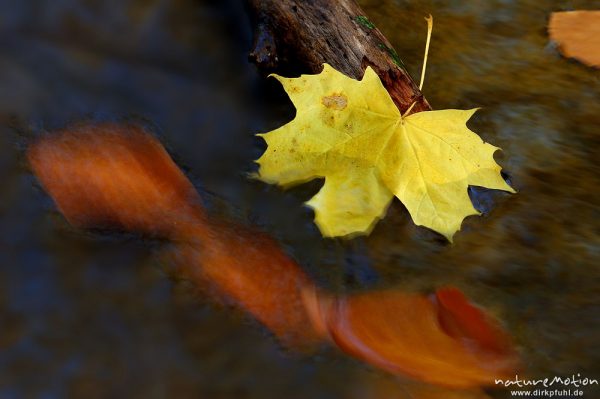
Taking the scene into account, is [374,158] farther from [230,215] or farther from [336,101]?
[230,215]

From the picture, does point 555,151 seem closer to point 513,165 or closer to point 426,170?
point 513,165

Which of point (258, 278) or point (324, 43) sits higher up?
point (324, 43)

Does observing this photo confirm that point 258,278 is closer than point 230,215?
Yes

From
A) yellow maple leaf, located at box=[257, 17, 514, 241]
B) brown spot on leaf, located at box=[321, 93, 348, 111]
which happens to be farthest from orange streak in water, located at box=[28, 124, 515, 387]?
brown spot on leaf, located at box=[321, 93, 348, 111]

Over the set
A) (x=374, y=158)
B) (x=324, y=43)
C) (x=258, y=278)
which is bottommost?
(x=258, y=278)

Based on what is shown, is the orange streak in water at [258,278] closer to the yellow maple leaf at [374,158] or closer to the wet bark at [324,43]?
the yellow maple leaf at [374,158]

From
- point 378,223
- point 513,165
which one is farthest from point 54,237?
point 513,165

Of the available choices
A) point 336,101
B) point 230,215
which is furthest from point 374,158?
point 230,215
